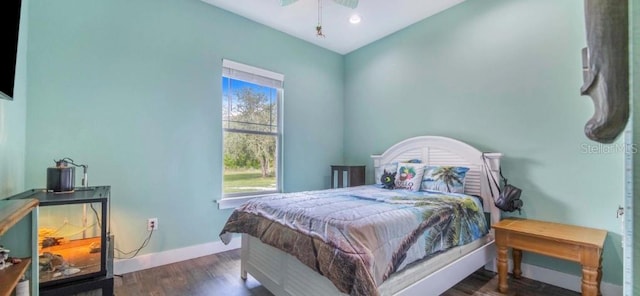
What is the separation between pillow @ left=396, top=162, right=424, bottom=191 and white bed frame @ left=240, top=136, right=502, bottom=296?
0.30 metres

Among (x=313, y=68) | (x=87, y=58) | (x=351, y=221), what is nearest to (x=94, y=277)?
(x=351, y=221)

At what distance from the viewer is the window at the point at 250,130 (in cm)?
330

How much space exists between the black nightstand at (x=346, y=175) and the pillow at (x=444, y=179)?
112 cm

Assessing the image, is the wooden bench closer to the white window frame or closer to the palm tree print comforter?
the palm tree print comforter

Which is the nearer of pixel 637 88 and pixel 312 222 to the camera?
pixel 637 88

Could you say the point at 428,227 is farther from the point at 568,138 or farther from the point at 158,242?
the point at 158,242

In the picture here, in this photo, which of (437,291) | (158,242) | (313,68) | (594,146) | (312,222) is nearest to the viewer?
(312,222)

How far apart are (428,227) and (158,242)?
98.9 inches

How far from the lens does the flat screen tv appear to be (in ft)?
4.09

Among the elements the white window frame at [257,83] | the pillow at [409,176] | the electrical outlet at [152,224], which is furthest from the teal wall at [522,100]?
the electrical outlet at [152,224]

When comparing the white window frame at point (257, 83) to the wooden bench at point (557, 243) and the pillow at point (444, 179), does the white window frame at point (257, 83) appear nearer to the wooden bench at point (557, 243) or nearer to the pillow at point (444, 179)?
the pillow at point (444, 179)

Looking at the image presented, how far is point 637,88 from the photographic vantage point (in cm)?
43

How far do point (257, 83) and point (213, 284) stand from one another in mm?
2295

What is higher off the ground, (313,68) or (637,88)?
(313,68)
